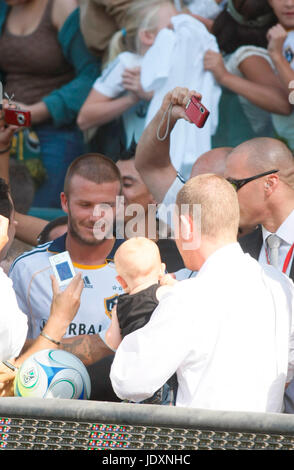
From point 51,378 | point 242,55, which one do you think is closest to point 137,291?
point 51,378

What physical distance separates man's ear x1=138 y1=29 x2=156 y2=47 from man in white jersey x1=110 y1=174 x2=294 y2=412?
7.36 feet

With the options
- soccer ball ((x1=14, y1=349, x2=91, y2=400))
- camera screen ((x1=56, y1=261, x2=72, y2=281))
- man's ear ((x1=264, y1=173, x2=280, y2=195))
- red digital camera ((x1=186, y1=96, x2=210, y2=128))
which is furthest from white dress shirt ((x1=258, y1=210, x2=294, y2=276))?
soccer ball ((x1=14, y1=349, x2=91, y2=400))

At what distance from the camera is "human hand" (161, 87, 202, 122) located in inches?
156

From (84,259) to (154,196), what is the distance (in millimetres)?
581

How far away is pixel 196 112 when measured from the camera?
391cm

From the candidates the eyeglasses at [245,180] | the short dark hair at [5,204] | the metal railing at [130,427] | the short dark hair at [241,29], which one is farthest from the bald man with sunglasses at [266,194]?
the metal railing at [130,427]

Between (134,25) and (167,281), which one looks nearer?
(167,281)

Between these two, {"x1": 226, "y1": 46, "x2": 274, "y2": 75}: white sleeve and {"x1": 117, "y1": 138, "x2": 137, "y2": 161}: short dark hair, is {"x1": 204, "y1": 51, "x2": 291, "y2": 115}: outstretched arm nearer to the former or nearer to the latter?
{"x1": 226, "y1": 46, "x2": 274, "y2": 75}: white sleeve

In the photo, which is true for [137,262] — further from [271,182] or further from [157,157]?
[157,157]

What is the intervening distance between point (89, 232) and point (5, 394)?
50.1 inches

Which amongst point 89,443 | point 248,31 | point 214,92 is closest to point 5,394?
point 89,443

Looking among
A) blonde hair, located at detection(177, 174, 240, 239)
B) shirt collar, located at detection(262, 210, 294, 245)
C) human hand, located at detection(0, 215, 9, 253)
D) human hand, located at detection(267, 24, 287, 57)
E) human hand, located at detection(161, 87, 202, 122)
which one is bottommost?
shirt collar, located at detection(262, 210, 294, 245)

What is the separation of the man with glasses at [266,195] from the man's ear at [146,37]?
125 centimetres

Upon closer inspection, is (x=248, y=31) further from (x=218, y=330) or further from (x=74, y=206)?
(x=218, y=330)
